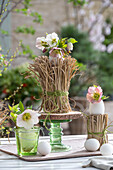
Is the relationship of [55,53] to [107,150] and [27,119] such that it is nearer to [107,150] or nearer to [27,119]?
[27,119]

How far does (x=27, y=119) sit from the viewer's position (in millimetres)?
1266

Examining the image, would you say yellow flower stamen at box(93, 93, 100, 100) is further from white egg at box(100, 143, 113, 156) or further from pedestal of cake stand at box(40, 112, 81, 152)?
white egg at box(100, 143, 113, 156)

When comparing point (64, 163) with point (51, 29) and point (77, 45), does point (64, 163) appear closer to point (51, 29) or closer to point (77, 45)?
point (77, 45)

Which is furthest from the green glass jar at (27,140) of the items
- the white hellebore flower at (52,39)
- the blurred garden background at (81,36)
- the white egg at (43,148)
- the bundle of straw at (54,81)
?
the blurred garden background at (81,36)

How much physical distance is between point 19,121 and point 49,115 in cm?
16

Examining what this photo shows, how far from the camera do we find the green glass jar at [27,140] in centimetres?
Result: 129

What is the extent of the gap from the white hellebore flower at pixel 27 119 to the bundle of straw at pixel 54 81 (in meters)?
0.14

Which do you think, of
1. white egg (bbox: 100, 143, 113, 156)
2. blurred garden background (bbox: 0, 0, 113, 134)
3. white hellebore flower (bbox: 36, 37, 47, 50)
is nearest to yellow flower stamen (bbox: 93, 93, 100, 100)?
white egg (bbox: 100, 143, 113, 156)

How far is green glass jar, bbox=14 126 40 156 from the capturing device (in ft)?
4.23

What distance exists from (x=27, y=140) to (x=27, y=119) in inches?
3.7

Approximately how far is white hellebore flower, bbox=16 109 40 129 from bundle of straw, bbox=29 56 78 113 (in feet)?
0.47

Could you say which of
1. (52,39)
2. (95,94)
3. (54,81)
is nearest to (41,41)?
(52,39)

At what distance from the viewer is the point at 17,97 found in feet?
11.2

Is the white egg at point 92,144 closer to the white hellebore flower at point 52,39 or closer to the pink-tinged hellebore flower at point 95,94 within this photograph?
the pink-tinged hellebore flower at point 95,94
